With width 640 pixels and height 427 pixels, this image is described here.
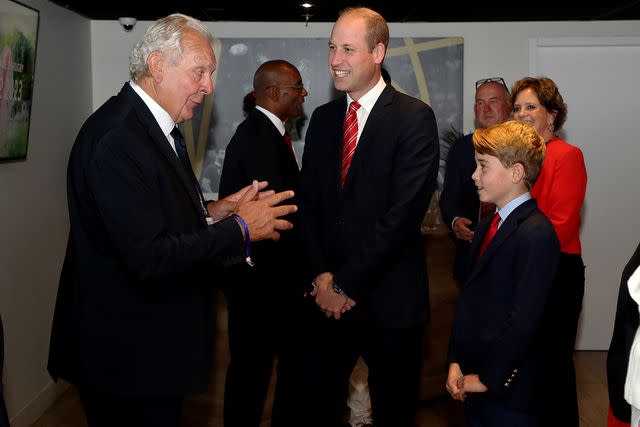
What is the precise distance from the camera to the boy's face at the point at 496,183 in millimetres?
2244

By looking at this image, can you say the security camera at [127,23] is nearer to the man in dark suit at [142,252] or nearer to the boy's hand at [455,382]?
the man in dark suit at [142,252]

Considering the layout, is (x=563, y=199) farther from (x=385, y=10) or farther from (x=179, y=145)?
(x=385, y=10)

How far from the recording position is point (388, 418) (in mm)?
2477

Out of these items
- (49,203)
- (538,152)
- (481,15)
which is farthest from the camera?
(481,15)

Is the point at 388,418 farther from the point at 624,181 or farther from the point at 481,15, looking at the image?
the point at 624,181

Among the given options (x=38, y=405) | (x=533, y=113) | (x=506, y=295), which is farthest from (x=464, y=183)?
(x=38, y=405)

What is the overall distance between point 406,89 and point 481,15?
69cm

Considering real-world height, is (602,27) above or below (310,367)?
above

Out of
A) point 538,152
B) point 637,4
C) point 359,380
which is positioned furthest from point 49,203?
point 637,4

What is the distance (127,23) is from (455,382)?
3.71m

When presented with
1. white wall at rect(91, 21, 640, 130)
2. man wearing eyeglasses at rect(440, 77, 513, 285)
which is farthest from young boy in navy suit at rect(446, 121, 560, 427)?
white wall at rect(91, 21, 640, 130)

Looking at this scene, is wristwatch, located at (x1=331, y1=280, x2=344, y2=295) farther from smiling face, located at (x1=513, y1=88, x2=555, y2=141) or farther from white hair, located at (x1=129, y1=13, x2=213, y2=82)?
smiling face, located at (x1=513, y1=88, x2=555, y2=141)

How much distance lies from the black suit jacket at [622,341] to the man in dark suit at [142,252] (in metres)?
0.94

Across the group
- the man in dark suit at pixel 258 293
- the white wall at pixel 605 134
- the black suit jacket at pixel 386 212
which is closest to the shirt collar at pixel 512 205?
the black suit jacket at pixel 386 212
